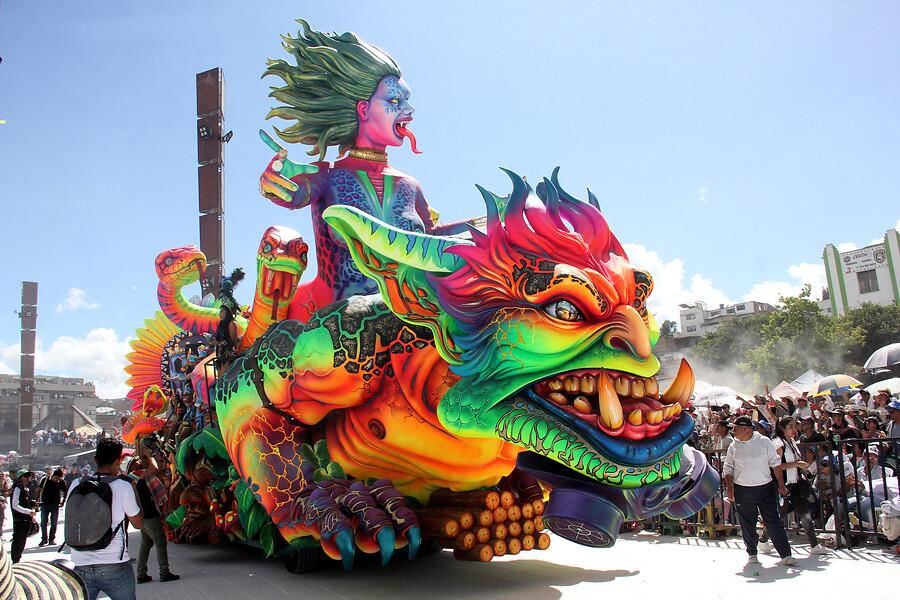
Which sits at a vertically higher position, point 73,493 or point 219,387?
point 219,387

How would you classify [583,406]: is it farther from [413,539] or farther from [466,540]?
[413,539]

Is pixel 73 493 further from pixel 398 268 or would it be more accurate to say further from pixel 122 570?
pixel 398 268

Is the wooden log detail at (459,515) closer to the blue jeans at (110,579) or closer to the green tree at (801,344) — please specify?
the blue jeans at (110,579)

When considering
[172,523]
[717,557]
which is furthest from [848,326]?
[172,523]

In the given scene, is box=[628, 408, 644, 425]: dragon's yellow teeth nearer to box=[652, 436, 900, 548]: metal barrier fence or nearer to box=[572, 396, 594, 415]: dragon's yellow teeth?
box=[572, 396, 594, 415]: dragon's yellow teeth

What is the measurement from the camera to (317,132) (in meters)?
6.02

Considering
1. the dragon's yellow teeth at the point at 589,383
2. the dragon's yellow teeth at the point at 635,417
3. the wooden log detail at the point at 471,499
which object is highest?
the dragon's yellow teeth at the point at 589,383

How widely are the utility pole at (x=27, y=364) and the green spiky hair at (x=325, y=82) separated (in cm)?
2096

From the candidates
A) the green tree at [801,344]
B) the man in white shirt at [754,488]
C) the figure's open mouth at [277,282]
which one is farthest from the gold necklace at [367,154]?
the green tree at [801,344]

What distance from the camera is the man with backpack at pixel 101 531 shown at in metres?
3.09

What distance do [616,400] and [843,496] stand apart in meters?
3.38

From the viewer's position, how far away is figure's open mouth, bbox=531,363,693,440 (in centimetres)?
374

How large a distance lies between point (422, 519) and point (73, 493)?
7.35 ft

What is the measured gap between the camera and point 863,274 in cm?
4134
